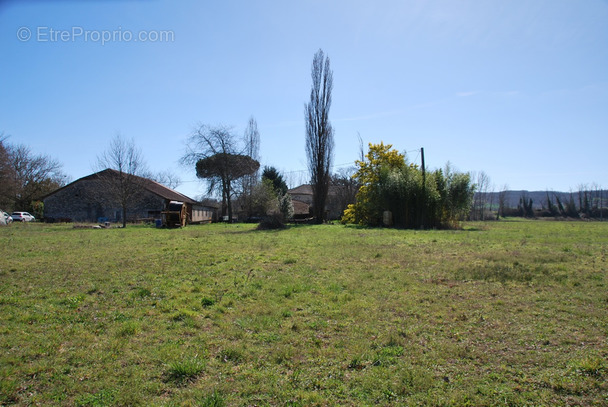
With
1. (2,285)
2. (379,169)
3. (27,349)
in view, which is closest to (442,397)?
(27,349)

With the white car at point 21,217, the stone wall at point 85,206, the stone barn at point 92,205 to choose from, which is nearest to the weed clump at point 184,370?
the stone barn at point 92,205

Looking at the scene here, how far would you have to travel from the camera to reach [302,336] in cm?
484

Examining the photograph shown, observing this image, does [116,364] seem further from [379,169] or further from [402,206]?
[379,169]

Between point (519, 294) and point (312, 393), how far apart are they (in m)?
5.34

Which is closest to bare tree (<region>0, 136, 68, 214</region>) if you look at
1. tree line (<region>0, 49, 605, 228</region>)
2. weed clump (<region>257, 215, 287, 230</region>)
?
tree line (<region>0, 49, 605, 228</region>)

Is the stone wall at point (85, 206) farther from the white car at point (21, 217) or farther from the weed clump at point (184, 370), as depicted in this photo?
the weed clump at point (184, 370)

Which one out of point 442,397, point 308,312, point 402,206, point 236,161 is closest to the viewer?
point 442,397

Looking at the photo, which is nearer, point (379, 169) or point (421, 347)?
point (421, 347)

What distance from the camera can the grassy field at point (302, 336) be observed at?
3.38 meters

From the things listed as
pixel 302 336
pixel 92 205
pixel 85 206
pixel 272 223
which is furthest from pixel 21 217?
pixel 302 336

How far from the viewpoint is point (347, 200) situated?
168ft

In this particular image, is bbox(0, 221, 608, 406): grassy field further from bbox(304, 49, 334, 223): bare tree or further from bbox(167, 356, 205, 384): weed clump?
bbox(304, 49, 334, 223): bare tree

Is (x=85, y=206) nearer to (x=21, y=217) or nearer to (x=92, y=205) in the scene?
(x=92, y=205)

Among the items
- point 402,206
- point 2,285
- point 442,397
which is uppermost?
point 402,206
